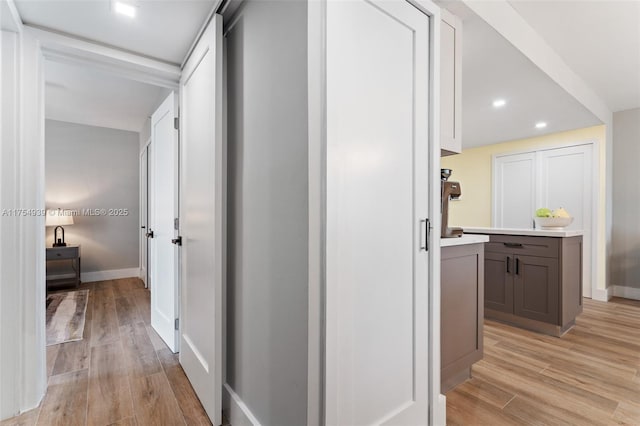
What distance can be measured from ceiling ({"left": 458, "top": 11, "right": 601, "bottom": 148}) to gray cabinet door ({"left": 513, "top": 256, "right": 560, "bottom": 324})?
63.1 inches

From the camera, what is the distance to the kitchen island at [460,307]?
1.81 meters

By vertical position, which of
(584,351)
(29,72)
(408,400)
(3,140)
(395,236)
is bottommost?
(584,351)

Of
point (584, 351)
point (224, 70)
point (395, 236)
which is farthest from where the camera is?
point (584, 351)

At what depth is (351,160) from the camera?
113 centimetres

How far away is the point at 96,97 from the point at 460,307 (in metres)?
4.33

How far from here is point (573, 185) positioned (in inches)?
172

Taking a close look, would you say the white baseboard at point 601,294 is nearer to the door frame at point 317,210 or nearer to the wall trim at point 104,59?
the door frame at point 317,210

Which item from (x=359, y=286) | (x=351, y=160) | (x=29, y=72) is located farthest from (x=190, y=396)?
(x=29, y=72)

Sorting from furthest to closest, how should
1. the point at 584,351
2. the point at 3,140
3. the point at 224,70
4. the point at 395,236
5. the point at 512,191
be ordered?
the point at 512,191
the point at 584,351
the point at 224,70
the point at 3,140
the point at 395,236

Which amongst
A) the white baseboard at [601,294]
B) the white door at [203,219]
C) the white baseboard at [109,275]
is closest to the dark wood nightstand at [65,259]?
the white baseboard at [109,275]

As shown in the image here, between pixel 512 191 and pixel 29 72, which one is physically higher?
pixel 29 72

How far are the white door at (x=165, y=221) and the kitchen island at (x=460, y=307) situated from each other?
1.95m

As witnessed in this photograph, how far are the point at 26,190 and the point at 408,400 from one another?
7.41 feet

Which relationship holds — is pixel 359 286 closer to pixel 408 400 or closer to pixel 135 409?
pixel 408 400
